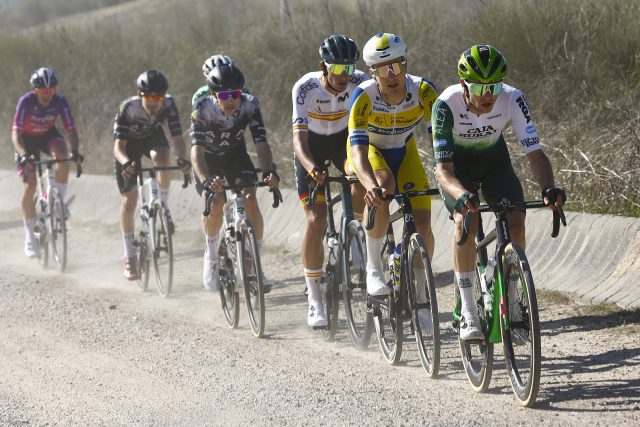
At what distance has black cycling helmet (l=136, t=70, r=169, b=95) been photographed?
1059 cm

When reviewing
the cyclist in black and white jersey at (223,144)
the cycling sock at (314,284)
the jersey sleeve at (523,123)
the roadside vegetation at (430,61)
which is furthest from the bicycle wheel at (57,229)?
the jersey sleeve at (523,123)

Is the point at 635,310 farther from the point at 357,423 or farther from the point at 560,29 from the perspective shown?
the point at 560,29

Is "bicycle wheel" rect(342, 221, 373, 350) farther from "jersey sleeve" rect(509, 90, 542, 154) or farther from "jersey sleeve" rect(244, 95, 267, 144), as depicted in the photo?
"jersey sleeve" rect(244, 95, 267, 144)

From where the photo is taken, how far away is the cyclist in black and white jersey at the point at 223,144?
347 inches

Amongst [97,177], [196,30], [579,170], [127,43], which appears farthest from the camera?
[127,43]

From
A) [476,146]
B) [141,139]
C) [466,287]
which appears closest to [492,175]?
[476,146]

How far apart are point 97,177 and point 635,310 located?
472 inches

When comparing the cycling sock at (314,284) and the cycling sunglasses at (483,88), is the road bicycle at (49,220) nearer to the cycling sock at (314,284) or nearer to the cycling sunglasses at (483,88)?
the cycling sock at (314,284)

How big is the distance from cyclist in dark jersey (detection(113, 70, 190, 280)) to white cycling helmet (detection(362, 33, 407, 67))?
154 inches

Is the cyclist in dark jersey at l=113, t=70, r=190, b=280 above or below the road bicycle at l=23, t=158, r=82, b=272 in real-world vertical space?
above

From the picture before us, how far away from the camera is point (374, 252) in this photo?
286 inches

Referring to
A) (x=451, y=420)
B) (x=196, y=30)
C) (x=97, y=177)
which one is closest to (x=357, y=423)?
(x=451, y=420)

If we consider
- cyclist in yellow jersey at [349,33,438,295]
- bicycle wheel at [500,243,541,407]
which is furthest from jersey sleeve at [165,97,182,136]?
bicycle wheel at [500,243,541,407]

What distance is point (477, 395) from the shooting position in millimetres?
6109
